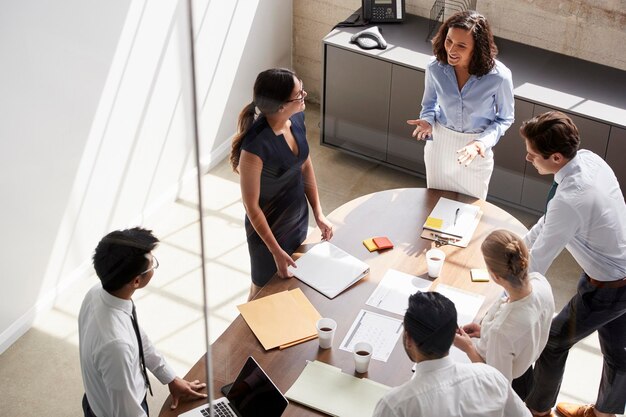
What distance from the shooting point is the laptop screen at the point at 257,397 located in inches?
82.3

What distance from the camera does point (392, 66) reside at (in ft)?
11.9

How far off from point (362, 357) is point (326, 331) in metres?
0.14

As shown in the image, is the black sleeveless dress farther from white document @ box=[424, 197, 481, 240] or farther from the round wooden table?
white document @ box=[424, 197, 481, 240]

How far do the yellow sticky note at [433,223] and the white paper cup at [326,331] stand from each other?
0.62 meters

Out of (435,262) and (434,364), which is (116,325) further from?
(435,262)

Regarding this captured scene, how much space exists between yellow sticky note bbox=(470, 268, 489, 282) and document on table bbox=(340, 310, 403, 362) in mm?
320

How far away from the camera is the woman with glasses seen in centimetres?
214

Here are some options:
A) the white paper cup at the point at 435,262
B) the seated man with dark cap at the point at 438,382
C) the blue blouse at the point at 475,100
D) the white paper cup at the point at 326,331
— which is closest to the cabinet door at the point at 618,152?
the blue blouse at the point at 475,100

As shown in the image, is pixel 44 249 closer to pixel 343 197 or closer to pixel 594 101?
pixel 343 197

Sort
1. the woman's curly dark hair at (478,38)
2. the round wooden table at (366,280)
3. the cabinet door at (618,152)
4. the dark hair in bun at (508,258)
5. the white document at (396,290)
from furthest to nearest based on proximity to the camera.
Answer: the cabinet door at (618,152), the woman's curly dark hair at (478,38), the white document at (396,290), the round wooden table at (366,280), the dark hair in bun at (508,258)

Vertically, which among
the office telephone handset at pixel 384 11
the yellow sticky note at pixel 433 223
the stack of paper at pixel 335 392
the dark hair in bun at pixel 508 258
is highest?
the office telephone handset at pixel 384 11

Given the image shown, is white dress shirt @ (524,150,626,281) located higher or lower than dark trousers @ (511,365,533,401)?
higher

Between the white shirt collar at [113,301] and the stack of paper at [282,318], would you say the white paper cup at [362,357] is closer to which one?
the stack of paper at [282,318]

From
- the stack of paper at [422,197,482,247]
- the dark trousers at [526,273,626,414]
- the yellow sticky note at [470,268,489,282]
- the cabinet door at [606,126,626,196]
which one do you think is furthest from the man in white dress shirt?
the cabinet door at [606,126,626,196]
